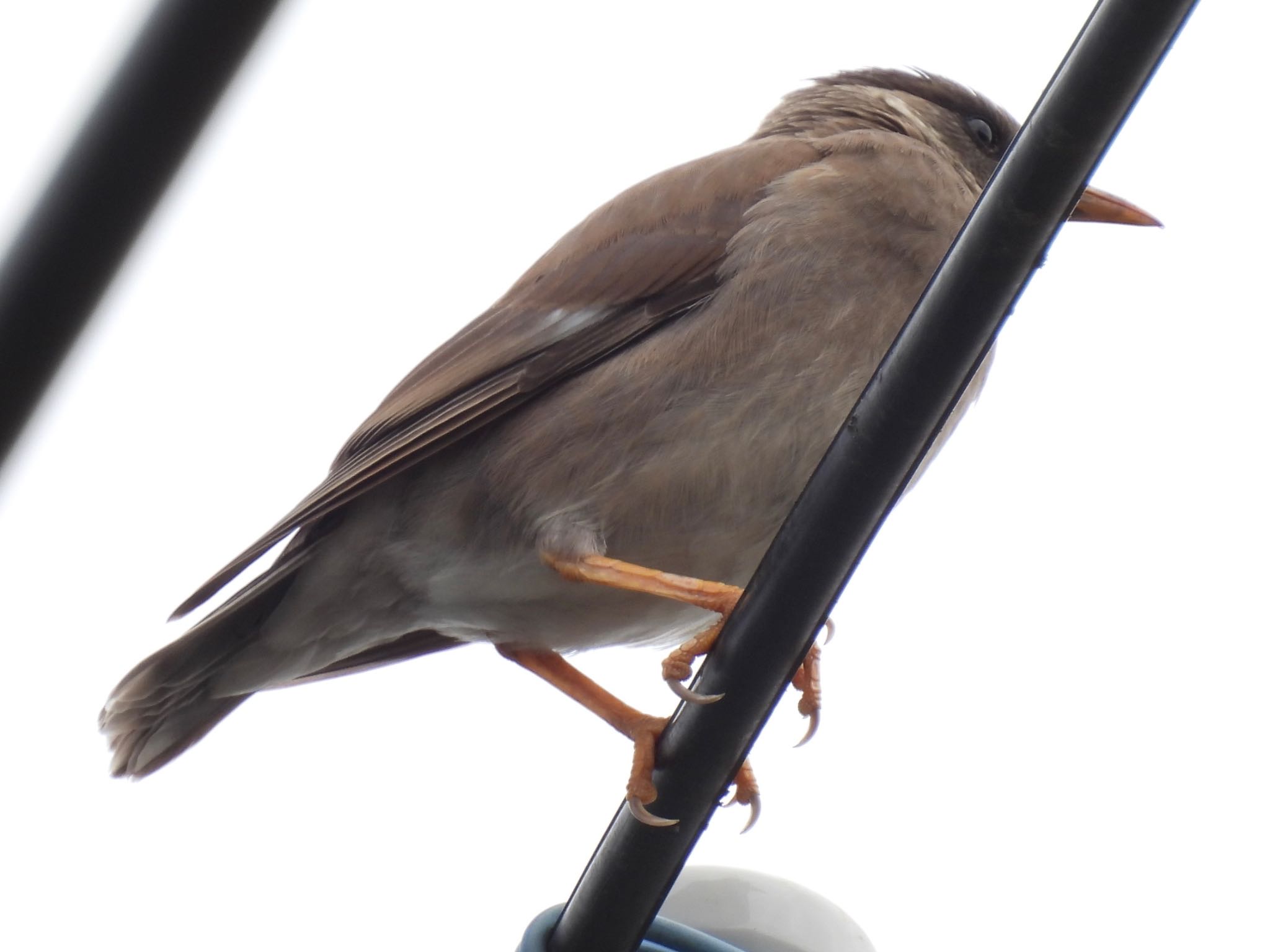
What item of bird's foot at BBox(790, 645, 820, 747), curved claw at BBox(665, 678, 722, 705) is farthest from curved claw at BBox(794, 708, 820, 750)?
curved claw at BBox(665, 678, 722, 705)

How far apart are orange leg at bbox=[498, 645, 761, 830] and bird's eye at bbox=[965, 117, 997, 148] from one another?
197cm

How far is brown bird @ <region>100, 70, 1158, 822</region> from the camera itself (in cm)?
301

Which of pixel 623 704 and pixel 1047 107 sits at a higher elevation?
pixel 1047 107

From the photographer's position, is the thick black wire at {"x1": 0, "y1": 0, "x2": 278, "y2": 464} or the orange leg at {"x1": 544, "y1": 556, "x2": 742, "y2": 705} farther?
the orange leg at {"x1": 544, "y1": 556, "x2": 742, "y2": 705}

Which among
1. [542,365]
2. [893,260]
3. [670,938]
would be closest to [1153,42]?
[670,938]

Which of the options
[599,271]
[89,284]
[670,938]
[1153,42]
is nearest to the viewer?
[89,284]

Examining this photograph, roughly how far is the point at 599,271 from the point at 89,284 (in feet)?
7.44

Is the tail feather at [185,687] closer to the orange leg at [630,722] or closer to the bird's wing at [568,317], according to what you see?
the bird's wing at [568,317]

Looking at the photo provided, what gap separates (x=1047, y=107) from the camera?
1.55 metres

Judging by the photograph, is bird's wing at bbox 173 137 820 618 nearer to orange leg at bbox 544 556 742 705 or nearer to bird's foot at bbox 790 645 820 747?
orange leg at bbox 544 556 742 705

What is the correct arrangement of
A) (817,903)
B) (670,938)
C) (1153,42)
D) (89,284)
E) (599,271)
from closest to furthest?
(89,284)
(1153,42)
(670,938)
(817,903)
(599,271)

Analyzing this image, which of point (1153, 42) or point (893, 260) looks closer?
point (1153, 42)

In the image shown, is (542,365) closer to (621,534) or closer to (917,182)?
(621,534)

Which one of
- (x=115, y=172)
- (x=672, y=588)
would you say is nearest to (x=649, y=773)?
(x=672, y=588)
